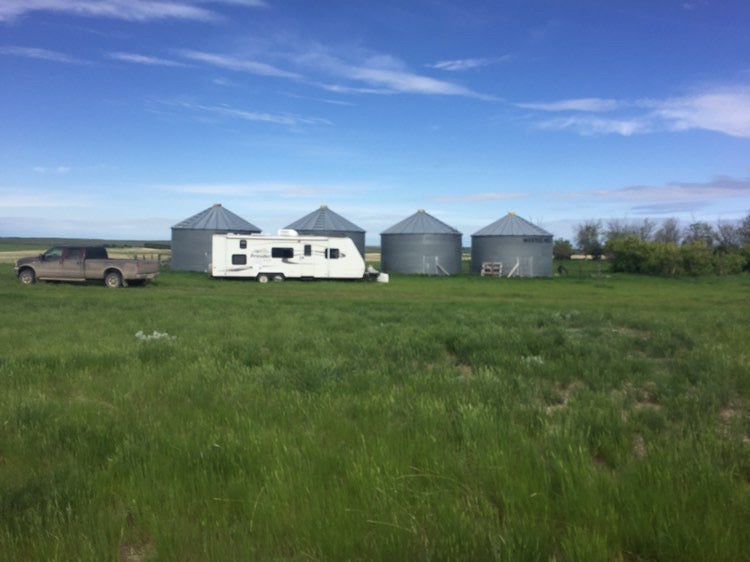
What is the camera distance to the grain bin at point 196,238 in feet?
138

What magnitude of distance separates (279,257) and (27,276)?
1199 cm

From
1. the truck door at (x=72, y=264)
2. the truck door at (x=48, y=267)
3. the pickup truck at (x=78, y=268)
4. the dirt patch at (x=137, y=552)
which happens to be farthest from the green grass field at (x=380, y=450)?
the truck door at (x=48, y=267)

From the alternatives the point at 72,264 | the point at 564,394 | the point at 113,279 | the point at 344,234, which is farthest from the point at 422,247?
the point at 564,394

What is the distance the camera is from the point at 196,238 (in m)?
42.1

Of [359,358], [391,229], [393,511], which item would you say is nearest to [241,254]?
[391,229]

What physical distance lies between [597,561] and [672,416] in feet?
8.92

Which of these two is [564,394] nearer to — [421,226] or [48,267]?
[48,267]

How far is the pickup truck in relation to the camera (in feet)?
85.4

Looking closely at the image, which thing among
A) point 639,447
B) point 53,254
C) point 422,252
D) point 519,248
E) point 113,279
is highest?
point 519,248

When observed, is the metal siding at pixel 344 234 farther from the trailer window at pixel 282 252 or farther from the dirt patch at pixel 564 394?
the dirt patch at pixel 564 394

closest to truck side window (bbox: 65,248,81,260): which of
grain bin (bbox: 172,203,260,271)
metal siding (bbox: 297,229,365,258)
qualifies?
grain bin (bbox: 172,203,260,271)

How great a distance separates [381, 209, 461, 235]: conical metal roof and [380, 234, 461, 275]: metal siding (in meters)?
0.32

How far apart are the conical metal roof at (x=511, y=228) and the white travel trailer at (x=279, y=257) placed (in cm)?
1565

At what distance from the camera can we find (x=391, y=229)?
147 ft
